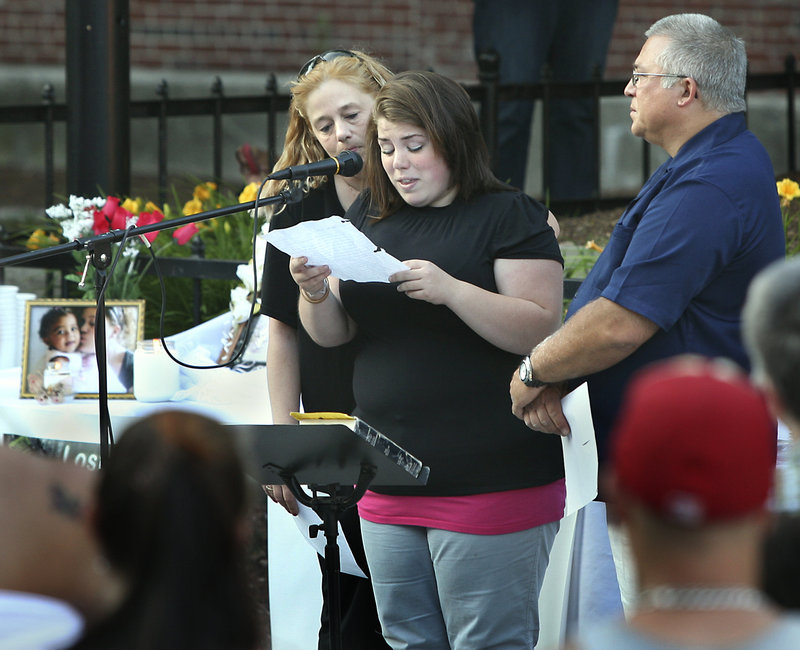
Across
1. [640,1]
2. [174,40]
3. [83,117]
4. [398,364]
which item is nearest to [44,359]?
[398,364]

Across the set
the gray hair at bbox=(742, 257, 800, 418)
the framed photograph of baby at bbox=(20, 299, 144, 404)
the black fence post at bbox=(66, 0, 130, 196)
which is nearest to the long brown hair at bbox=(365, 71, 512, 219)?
the framed photograph of baby at bbox=(20, 299, 144, 404)

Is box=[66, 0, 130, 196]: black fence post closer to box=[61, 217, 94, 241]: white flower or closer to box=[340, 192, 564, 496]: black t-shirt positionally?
box=[61, 217, 94, 241]: white flower

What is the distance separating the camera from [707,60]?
273 cm

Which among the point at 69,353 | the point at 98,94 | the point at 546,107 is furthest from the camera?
the point at 546,107

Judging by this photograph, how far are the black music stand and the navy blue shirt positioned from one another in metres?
0.53

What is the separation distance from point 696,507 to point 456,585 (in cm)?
156

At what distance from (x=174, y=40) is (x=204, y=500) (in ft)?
27.4

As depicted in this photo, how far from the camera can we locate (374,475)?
2.56 m

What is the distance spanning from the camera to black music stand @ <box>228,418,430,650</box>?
251 centimetres

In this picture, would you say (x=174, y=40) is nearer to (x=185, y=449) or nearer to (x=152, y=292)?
(x=152, y=292)

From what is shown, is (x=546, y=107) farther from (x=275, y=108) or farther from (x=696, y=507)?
(x=696, y=507)

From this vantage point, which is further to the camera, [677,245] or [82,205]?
[82,205]

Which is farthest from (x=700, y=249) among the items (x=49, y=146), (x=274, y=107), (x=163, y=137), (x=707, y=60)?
(x=49, y=146)

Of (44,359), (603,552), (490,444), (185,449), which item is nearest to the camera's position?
(185,449)
